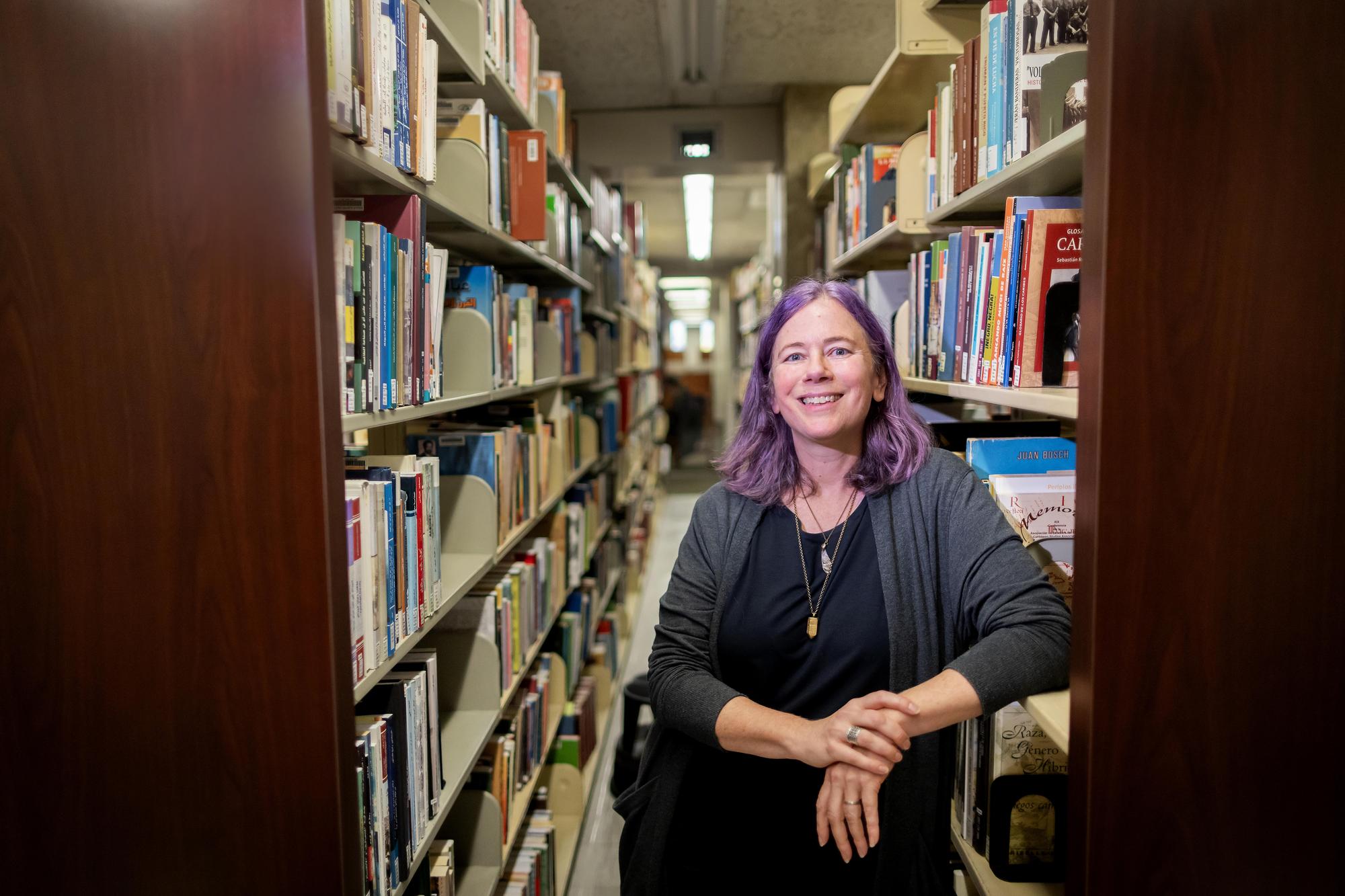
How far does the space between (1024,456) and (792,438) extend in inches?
16.0

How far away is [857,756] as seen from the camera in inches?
49.3

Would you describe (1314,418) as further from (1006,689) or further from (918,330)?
(918,330)

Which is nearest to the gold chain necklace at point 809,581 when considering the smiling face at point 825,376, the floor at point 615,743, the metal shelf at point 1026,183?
the smiling face at point 825,376

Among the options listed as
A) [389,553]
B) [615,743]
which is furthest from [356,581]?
[615,743]

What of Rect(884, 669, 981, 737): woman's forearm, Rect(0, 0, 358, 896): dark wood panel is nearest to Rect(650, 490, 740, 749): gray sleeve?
Rect(884, 669, 981, 737): woman's forearm

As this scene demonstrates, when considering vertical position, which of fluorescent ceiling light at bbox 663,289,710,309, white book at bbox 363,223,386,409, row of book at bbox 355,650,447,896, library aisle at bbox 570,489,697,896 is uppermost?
fluorescent ceiling light at bbox 663,289,710,309

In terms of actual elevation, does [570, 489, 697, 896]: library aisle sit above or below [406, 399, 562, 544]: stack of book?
below

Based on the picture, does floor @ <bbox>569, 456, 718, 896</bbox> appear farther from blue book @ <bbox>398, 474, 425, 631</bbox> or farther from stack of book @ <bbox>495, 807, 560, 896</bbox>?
blue book @ <bbox>398, 474, 425, 631</bbox>

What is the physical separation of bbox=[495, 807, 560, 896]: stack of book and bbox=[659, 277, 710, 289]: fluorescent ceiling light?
38.3 feet

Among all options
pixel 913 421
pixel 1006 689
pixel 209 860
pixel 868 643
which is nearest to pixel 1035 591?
pixel 1006 689

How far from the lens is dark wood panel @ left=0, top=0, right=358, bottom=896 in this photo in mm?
960

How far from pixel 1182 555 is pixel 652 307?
7.60 meters

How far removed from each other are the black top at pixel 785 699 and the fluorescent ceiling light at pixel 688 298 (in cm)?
1329

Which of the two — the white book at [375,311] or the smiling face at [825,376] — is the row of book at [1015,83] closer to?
the smiling face at [825,376]
